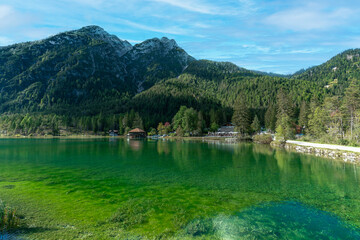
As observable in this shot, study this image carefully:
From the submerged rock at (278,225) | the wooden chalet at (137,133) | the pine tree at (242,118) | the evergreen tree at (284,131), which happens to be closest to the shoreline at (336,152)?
the evergreen tree at (284,131)

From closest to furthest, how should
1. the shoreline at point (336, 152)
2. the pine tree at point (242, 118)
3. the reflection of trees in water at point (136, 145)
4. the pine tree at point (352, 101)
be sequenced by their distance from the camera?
the shoreline at point (336, 152)
the pine tree at point (352, 101)
the reflection of trees in water at point (136, 145)
the pine tree at point (242, 118)

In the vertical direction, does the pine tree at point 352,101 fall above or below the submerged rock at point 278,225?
above

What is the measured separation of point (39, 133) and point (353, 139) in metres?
148

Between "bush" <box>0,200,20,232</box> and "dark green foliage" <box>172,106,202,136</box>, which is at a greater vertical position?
"dark green foliage" <box>172,106,202,136</box>

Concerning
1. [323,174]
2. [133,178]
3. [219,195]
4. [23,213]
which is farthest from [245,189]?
[23,213]

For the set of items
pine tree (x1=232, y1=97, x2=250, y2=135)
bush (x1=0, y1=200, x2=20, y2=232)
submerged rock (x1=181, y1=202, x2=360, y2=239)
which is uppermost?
pine tree (x1=232, y1=97, x2=250, y2=135)

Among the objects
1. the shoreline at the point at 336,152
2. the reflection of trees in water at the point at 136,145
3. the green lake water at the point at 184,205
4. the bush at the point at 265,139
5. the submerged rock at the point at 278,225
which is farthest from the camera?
the bush at the point at 265,139

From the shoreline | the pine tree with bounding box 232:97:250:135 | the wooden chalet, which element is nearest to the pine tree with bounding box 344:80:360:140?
the shoreline

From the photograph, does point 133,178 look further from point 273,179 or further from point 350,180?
point 350,180

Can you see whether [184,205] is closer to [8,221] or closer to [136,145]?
[8,221]

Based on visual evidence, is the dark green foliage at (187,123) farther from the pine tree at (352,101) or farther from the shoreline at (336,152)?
the pine tree at (352,101)

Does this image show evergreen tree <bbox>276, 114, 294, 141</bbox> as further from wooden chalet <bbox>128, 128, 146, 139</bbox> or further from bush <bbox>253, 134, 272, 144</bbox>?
wooden chalet <bbox>128, 128, 146, 139</bbox>

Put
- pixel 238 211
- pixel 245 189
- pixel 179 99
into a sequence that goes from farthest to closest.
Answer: pixel 179 99 → pixel 245 189 → pixel 238 211

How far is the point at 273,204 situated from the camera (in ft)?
45.1
